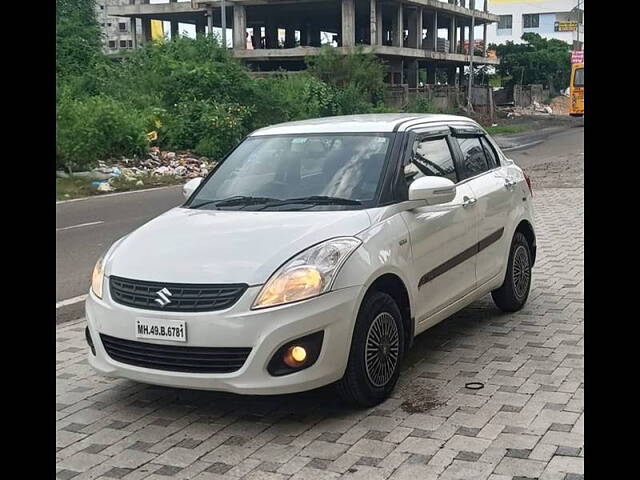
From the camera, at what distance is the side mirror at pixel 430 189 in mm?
4992

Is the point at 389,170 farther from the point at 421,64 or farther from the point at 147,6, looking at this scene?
the point at 421,64

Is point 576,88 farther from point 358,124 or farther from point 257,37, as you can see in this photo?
point 358,124

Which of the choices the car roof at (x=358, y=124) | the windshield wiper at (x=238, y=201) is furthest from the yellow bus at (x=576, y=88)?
the windshield wiper at (x=238, y=201)

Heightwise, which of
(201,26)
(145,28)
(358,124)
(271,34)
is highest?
(201,26)

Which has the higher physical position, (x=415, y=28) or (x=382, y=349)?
(x=415, y=28)

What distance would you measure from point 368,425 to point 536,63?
69.6m

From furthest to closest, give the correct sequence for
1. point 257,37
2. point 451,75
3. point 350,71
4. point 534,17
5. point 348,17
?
1. point 534,17
2. point 451,75
3. point 257,37
4. point 348,17
5. point 350,71

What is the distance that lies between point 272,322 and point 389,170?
1.53 meters

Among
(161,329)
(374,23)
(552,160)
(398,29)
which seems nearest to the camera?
(161,329)

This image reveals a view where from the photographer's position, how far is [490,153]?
6.68 metres

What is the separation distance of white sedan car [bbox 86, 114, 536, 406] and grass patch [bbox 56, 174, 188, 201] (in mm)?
12342

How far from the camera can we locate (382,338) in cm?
469

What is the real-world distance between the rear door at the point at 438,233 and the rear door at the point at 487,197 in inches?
5.2

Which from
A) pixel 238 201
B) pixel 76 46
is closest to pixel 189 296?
pixel 238 201
